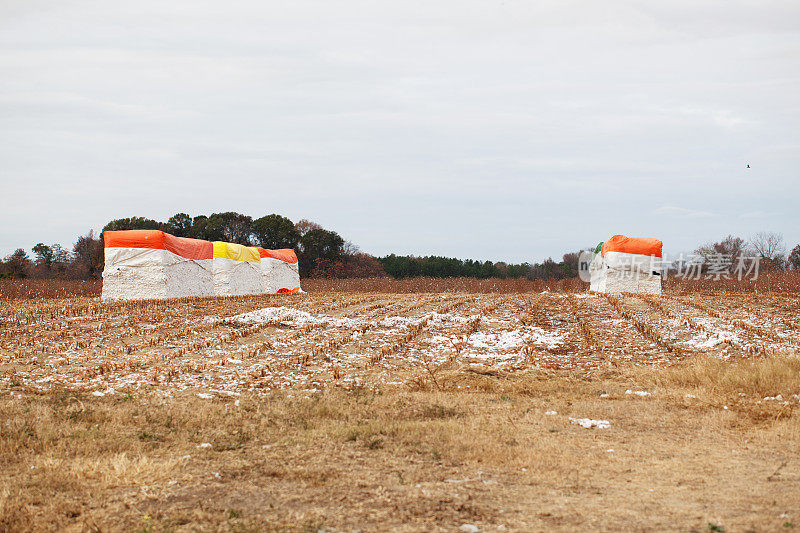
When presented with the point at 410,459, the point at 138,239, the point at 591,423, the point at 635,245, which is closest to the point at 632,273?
the point at 635,245

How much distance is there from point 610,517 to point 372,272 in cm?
6595

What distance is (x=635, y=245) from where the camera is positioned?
2844 centimetres

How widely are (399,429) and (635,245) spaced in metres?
23.8

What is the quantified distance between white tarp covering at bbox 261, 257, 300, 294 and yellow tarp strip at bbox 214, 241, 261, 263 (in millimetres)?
1363

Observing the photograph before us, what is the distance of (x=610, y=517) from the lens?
15.3 ft

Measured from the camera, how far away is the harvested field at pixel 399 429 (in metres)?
4.88

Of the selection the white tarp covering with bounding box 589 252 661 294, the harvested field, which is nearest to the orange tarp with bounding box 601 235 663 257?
the white tarp covering with bounding box 589 252 661 294

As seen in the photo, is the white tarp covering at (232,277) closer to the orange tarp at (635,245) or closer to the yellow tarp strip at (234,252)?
the yellow tarp strip at (234,252)

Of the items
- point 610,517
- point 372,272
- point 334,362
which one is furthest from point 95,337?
point 372,272

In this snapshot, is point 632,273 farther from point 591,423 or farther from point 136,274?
point 591,423

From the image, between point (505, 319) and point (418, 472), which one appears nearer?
point (418, 472)

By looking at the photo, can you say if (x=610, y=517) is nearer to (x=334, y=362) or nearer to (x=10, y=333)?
(x=334, y=362)

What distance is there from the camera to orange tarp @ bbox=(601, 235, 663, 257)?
28375mm

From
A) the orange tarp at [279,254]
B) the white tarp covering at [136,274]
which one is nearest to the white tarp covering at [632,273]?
the orange tarp at [279,254]
